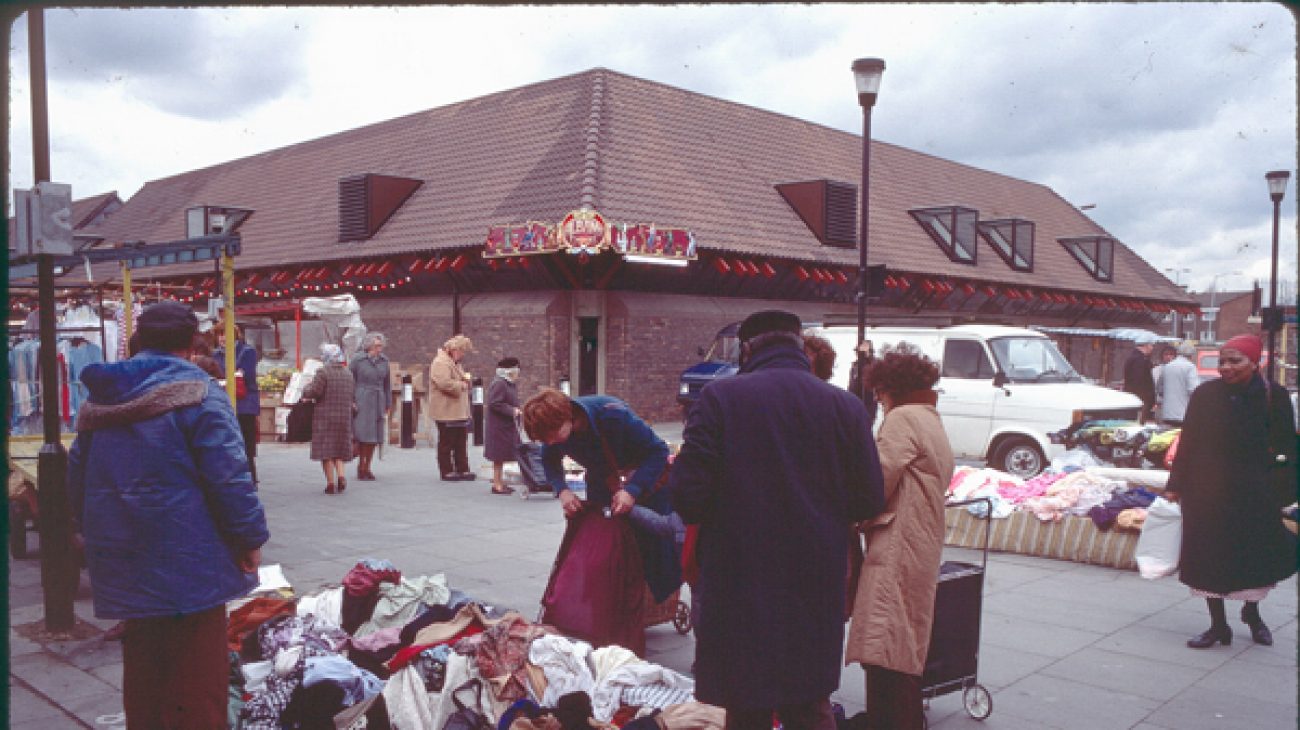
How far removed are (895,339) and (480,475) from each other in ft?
A: 23.1

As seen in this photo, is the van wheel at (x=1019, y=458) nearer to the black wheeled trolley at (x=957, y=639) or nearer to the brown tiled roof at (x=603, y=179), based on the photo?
the brown tiled roof at (x=603, y=179)

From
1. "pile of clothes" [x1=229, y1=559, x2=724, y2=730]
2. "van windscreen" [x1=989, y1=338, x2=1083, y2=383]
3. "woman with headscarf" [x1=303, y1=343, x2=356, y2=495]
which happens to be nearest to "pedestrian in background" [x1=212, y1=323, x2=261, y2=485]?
"woman with headscarf" [x1=303, y1=343, x2=356, y2=495]

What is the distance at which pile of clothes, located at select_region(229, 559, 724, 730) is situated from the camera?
4340mm

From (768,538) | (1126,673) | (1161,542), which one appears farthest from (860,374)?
(768,538)

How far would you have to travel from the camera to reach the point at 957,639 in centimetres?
470

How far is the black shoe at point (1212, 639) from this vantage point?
609 centimetres

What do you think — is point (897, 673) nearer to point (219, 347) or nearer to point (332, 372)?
point (332, 372)

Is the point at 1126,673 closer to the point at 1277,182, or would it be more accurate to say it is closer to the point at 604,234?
the point at 604,234

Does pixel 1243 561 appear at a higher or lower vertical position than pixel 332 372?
lower

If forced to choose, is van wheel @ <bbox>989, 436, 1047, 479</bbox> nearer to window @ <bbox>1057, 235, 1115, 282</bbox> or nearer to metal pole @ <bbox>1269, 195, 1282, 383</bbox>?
metal pole @ <bbox>1269, 195, 1282, 383</bbox>

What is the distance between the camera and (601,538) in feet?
17.0

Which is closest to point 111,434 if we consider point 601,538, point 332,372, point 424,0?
point 424,0

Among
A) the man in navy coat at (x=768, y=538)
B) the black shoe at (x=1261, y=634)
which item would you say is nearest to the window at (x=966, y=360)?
the black shoe at (x=1261, y=634)

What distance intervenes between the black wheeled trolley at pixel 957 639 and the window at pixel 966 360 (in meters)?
9.91
